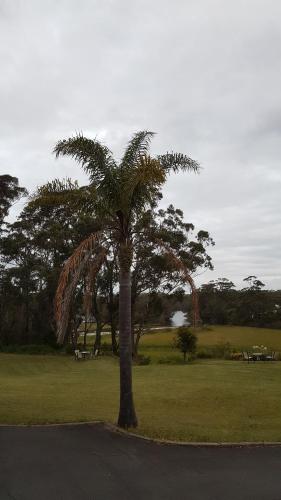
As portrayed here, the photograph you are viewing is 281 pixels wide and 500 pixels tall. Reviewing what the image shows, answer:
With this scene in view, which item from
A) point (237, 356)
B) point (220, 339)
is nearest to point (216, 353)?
point (237, 356)

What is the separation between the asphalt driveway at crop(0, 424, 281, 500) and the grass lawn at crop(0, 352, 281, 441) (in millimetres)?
1252

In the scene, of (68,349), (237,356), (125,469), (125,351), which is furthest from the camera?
(68,349)

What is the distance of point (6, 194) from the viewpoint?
136ft

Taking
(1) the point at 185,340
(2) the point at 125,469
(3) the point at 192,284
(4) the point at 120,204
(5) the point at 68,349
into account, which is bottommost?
(2) the point at 125,469

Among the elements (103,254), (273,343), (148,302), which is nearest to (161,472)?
(103,254)

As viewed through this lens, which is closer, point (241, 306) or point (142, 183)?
point (142, 183)

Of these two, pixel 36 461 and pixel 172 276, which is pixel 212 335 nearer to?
pixel 172 276

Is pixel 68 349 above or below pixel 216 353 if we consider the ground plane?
above

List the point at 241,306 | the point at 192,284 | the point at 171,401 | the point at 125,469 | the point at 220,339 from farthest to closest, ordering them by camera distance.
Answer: the point at 241,306
the point at 220,339
the point at 171,401
the point at 192,284
the point at 125,469

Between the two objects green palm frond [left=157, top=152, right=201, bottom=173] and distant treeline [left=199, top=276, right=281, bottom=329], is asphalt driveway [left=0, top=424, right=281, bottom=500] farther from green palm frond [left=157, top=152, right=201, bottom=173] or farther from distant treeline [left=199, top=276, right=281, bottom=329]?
distant treeline [left=199, top=276, right=281, bottom=329]

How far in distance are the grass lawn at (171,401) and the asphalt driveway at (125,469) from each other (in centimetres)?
125

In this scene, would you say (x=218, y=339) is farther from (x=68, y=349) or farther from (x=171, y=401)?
(x=171, y=401)

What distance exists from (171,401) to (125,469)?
868 cm

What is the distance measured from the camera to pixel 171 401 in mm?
16891
